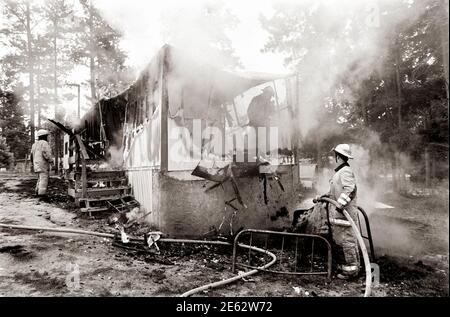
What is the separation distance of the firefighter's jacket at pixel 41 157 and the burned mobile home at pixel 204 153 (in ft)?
5.20

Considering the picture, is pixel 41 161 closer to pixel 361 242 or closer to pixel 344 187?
pixel 344 187

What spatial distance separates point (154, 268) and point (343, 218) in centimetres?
337

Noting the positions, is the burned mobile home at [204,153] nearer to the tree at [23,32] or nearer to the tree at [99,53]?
the tree at [99,53]

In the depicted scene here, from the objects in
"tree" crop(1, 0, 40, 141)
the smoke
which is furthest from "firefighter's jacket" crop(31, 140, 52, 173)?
"tree" crop(1, 0, 40, 141)

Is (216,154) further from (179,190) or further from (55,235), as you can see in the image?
(55,235)

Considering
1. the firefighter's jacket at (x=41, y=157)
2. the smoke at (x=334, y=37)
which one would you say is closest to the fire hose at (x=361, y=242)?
the smoke at (x=334, y=37)

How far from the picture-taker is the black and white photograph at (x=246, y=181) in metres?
4.75

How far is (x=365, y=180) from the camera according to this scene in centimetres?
1830

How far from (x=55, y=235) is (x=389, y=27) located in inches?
576

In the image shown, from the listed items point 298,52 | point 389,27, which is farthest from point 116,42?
point 389,27

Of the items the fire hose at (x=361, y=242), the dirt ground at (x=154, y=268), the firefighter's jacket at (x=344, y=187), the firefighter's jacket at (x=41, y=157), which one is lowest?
the dirt ground at (x=154, y=268)

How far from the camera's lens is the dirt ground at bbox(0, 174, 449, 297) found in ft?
14.1

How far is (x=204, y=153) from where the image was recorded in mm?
7988

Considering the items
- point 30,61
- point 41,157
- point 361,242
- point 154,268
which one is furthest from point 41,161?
point 30,61
